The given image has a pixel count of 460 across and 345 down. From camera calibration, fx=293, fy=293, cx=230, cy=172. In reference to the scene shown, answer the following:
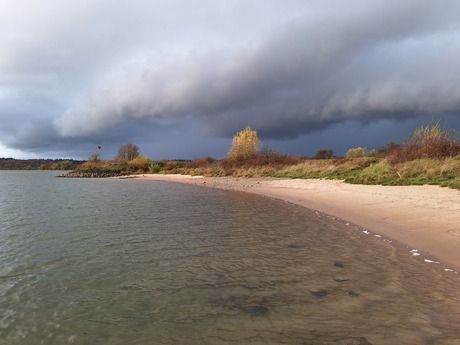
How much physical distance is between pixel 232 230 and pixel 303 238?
2872 millimetres

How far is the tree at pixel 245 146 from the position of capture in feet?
186

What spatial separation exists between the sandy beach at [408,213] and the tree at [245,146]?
36.3 m

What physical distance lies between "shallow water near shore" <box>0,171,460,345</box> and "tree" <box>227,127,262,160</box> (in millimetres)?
45868

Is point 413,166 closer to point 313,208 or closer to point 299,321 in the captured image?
point 313,208

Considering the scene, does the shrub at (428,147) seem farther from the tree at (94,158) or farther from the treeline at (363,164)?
the tree at (94,158)

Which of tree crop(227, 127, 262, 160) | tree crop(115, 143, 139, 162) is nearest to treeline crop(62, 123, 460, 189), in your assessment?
tree crop(227, 127, 262, 160)

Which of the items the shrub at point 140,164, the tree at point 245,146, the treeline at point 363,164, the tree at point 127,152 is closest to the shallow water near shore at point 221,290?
the treeline at point 363,164

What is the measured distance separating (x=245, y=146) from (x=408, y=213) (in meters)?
45.9

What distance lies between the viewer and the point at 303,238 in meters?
10.0

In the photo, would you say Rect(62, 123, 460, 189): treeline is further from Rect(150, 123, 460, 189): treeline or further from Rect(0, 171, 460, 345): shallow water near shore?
Rect(0, 171, 460, 345): shallow water near shore

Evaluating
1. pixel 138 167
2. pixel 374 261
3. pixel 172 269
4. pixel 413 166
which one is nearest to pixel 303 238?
pixel 374 261

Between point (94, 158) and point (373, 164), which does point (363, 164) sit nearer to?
point (373, 164)

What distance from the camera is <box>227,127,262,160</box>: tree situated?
56653 mm

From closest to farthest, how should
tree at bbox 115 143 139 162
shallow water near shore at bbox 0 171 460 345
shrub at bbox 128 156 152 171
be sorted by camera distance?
1. shallow water near shore at bbox 0 171 460 345
2. shrub at bbox 128 156 152 171
3. tree at bbox 115 143 139 162
